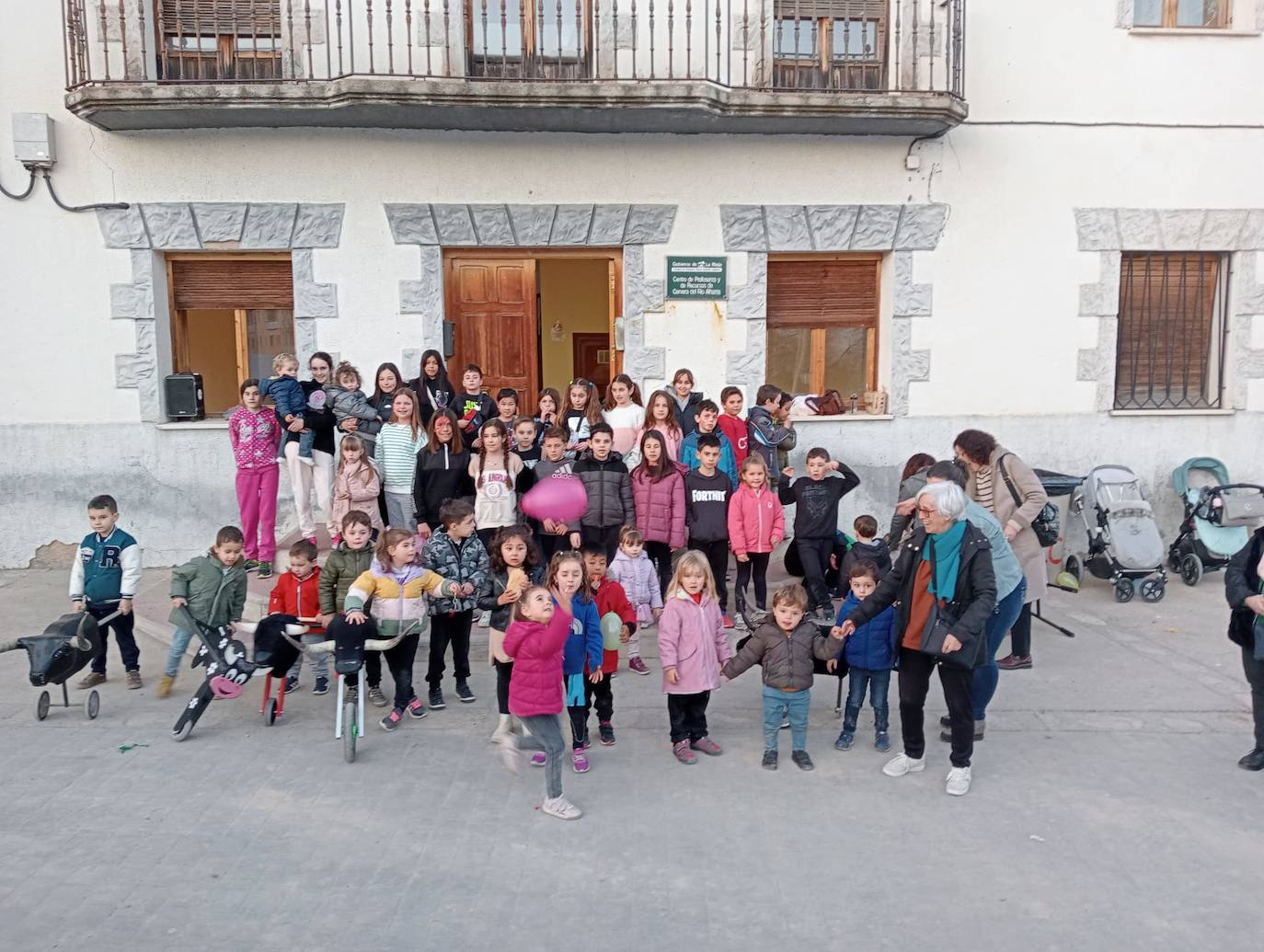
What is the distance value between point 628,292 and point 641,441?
261 centimetres

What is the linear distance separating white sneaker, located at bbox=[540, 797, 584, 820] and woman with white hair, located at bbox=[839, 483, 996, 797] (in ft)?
5.49

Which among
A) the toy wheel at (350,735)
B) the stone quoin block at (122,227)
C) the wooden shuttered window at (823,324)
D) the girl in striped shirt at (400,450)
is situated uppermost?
the stone quoin block at (122,227)

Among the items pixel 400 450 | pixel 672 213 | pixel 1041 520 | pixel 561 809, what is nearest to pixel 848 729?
pixel 561 809

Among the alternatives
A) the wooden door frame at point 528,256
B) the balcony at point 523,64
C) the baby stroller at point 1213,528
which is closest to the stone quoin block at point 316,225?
the balcony at point 523,64

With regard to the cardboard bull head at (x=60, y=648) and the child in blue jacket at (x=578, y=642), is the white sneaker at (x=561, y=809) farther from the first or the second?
the cardboard bull head at (x=60, y=648)

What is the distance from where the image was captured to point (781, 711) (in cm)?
548

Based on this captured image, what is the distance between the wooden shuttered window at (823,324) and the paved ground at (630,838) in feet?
15.3

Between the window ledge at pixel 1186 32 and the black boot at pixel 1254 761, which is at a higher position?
the window ledge at pixel 1186 32

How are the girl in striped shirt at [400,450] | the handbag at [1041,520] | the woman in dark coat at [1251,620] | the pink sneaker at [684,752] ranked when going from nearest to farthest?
the woman in dark coat at [1251,620] → the pink sneaker at [684,752] → the handbag at [1041,520] → the girl in striped shirt at [400,450]

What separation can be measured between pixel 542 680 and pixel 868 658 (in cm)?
187

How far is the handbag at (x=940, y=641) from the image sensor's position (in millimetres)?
4988

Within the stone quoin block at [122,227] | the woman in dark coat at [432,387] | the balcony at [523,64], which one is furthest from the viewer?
the stone quoin block at [122,227]

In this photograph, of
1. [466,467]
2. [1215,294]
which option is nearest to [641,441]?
[466,467]

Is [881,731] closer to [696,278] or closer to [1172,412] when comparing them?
[696,278]
